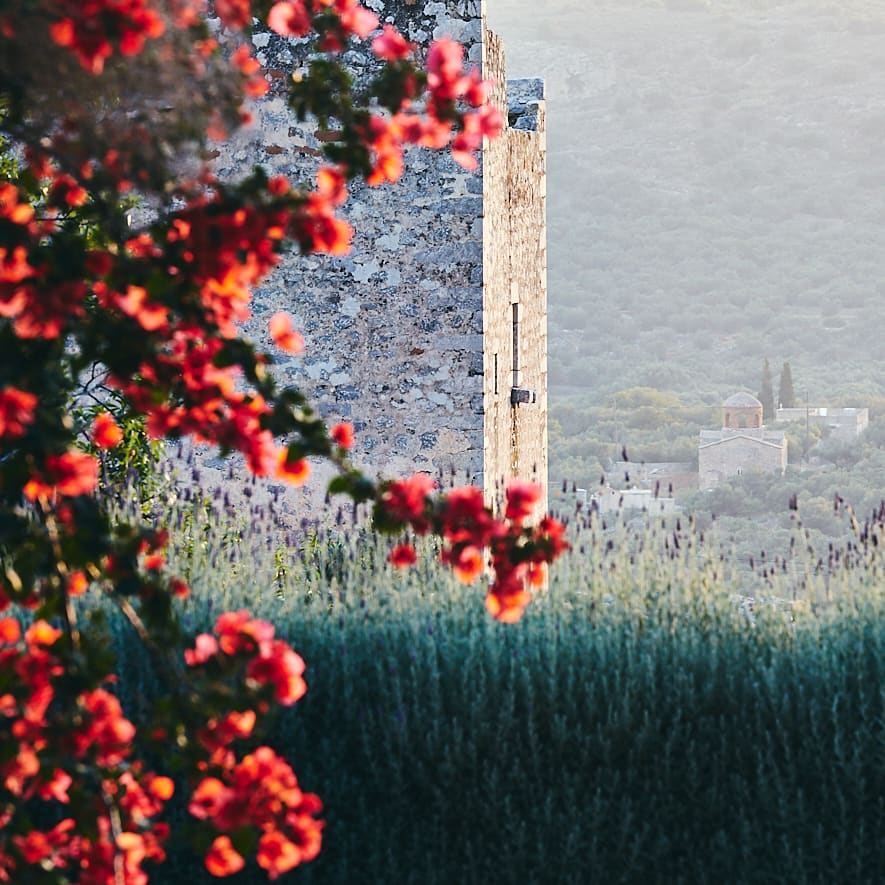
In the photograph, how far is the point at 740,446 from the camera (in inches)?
1555

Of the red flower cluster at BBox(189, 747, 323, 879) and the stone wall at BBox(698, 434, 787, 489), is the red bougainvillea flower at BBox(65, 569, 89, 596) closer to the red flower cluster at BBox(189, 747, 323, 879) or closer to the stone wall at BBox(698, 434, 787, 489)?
the red flower cluster at BBox(189, 747, 323, 879)

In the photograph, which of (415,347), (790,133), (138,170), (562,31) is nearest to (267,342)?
(415,347)

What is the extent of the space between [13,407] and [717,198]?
57.1 metres

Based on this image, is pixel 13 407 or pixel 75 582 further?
pixel 75 582

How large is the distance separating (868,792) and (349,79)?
298 cm

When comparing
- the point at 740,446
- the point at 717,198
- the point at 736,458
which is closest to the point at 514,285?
the point at 740,446

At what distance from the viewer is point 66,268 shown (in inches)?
102

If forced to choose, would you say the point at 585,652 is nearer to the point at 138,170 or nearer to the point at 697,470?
the point at 138,170

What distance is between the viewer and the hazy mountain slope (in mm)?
49375

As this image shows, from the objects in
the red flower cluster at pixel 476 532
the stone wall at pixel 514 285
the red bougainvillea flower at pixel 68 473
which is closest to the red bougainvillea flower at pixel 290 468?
the red flower cluster at pixel 476 532

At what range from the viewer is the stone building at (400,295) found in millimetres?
8820

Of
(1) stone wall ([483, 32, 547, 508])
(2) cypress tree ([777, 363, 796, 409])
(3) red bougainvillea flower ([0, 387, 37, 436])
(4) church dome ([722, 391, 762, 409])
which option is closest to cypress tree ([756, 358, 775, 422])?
(2) cypress tree ([777, 363, 796, 409])

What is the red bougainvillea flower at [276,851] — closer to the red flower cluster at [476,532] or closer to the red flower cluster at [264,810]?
the red flower cluster at [264,810]

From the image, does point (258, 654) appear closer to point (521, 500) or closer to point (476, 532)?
point (476, 532)
